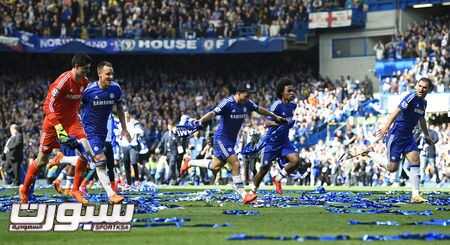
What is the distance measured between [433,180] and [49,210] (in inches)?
1052

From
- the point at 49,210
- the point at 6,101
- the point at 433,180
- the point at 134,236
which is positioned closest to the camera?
the point at 49,210

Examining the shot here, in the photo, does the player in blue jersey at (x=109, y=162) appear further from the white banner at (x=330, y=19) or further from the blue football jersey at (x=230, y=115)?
the white banner at (x=330, y=19)

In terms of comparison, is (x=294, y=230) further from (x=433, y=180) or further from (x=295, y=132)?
(x=295, y=132)

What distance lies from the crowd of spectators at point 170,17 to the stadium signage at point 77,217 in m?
45.7

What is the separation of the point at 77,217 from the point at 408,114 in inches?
410

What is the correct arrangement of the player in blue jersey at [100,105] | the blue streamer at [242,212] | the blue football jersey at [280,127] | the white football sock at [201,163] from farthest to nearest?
the white football sock at [201,163], the blue football jersey at [280,127], the player in blue jersey at [100,105], the blue streamer at [242,212]

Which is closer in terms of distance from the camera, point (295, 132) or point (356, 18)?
point (295, 132)

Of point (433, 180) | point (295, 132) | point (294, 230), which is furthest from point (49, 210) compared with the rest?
point (295, 132)

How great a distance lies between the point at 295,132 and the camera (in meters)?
45.9

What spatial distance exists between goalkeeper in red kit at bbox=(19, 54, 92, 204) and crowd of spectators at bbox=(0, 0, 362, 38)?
129ft

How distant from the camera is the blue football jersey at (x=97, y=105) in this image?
62.0 feet

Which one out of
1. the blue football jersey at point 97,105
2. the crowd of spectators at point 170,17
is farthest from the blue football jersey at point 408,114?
the crowd of spectators at point 170,17

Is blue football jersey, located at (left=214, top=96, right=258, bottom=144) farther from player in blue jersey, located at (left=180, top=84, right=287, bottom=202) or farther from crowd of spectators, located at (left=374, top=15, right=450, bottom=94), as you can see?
crowd of spectators, located at (left=374, top=15, right=450, bottom=94)

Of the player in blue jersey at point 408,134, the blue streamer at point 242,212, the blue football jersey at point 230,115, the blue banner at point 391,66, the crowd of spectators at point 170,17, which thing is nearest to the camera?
the blue streamer at point 242,212
